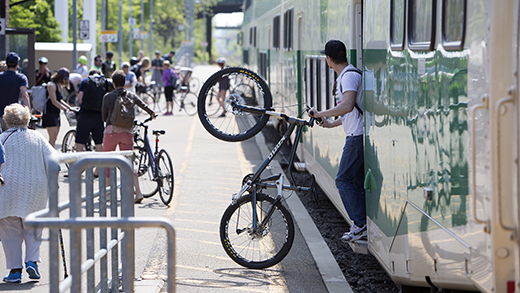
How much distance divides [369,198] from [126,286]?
109 inches

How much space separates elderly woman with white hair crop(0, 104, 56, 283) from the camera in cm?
616

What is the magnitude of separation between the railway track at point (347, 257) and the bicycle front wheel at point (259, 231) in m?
0.73

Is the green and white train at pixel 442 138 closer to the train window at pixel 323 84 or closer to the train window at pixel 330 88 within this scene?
the train window at pixel 330 88

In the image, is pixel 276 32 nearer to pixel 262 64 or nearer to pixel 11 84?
pixel 262 64

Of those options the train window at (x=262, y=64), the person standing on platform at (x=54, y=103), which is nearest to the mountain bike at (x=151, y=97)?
the train window at (x=262, y=64)

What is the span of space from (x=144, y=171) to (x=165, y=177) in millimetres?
518

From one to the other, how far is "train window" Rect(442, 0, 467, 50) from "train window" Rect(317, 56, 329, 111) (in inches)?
175

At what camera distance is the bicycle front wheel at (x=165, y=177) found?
380 inches

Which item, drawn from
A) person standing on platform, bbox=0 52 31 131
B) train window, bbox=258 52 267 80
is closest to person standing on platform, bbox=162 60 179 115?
train window, bbox=258 52 267 80

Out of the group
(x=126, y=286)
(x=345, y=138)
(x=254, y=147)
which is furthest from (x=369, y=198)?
(x=254, y=147)

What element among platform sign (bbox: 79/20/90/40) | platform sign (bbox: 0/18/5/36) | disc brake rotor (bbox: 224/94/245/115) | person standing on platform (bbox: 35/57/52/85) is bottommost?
disc brake rotor (bbox: 224/94/245/115)

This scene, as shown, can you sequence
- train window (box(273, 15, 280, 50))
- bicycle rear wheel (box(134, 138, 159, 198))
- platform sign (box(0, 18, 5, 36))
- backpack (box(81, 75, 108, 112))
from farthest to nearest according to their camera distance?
platform sign (box(0, 18, 5, 36)), train window (box(273, 15, 280, 50)), backpack (box(81, 75, 108, 112)), bicycle rear wheel (box(134, 138, 159, 198))

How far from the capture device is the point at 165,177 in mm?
9688

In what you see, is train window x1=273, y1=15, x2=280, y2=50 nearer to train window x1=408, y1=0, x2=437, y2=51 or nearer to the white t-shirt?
the white t-shirt
